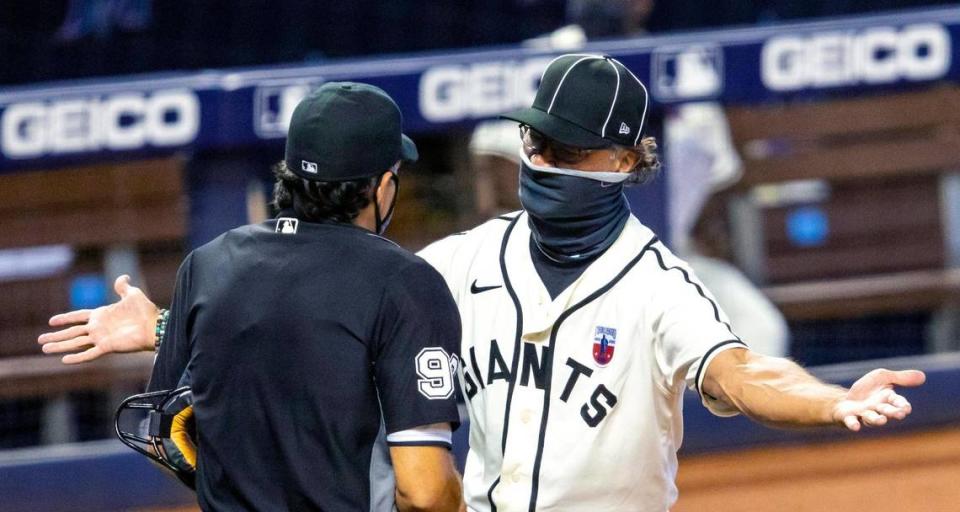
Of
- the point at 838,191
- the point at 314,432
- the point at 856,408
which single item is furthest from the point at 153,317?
the point at 838,191

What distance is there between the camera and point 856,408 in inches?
78.9

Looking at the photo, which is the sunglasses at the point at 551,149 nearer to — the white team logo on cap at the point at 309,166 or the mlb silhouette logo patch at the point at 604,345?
the mlb silhouette logo patch at the point at 604,345

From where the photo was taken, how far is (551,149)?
2.54 m

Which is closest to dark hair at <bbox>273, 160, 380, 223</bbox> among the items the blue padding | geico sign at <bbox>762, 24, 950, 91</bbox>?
the blue padding

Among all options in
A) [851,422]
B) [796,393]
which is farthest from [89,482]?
[851,422]

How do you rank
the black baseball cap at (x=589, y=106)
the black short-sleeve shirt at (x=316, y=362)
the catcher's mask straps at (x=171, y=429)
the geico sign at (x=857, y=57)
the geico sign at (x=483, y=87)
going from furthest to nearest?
the geico sign at (x=857, y=57)
the geico sign at (x=483, y=87)
the black baseball cap at (x=589, y=106)
the catcher's mask straps at (x=171, y=429)
the black short-sleeve shirt at (x=316, y=362)

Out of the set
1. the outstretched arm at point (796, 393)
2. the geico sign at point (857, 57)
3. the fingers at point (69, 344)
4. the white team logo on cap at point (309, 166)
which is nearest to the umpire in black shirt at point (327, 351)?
the white team logo on cap at point (309, 166)

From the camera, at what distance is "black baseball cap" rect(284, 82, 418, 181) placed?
225 centimetres

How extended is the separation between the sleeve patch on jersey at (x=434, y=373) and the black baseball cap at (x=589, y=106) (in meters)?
0.48

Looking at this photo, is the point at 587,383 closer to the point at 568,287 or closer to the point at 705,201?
the point at 568,287

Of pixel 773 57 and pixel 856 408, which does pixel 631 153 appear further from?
pixel 773 57

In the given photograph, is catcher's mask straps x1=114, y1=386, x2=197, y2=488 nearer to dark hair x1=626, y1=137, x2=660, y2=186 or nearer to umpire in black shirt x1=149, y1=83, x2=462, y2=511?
umpire in black shirt x1=149, y1=83, x2=462, y2=511

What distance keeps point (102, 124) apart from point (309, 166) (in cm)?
276

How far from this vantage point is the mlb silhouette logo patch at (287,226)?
7.46 feet
